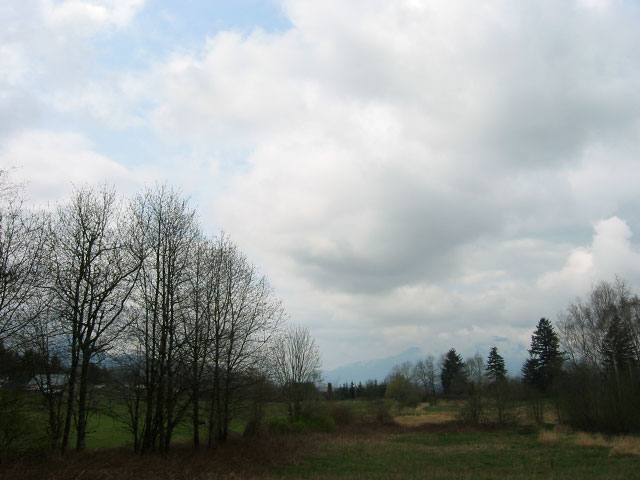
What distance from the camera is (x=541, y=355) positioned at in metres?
58.6

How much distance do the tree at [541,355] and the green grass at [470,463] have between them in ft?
108

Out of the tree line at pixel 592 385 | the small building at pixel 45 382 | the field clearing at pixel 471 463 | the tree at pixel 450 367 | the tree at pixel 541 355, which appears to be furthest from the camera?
the tree at pixel 450 367

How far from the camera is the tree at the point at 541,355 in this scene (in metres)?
56.8

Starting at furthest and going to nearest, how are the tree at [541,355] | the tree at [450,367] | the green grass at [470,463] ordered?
the tree at [450,367] < the tree at [541,355] < the green grass at [470,463]

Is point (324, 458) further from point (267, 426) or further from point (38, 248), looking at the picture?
point (38, 248)

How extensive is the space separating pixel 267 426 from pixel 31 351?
2209cm

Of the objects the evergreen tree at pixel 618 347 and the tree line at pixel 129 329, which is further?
the evergreen tree at pixel 618 347

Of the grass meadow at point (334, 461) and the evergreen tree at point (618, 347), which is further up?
the evergreen tree at point (618, 347)

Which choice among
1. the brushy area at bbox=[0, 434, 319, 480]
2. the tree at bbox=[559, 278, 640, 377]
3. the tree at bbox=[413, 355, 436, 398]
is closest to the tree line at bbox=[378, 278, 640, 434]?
the tree at bbox=[559, 278, 640, 377]

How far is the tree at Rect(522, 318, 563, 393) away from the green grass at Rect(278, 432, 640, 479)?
33.0 metres

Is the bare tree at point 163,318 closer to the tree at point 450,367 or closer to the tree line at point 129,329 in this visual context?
the tree line at point 129,329

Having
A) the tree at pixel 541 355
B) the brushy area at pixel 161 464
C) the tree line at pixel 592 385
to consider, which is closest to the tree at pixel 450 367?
the tree at pixel 541 355

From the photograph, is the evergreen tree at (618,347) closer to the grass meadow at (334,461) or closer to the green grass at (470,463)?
the grass meadow at (334,461)

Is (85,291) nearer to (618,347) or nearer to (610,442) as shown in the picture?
(610,442)
